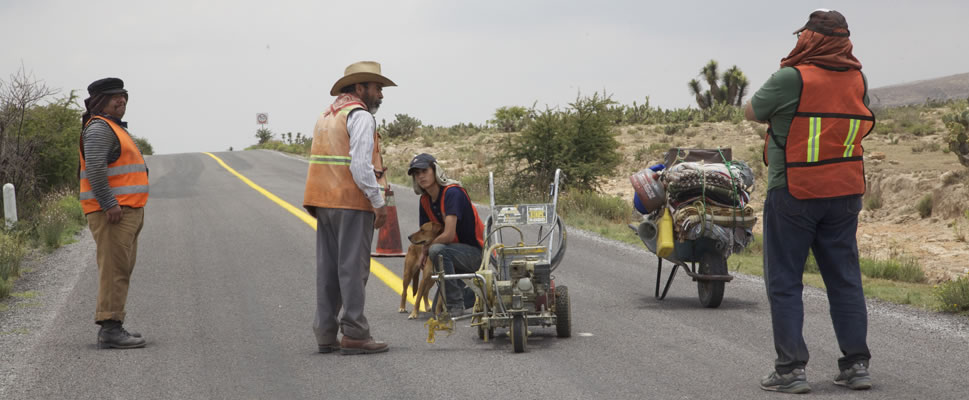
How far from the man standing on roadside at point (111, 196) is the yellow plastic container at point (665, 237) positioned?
4523mm

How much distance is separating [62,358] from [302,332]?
6.14ft

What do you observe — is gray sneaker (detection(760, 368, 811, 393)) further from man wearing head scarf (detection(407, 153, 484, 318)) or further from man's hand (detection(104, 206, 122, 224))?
man's hand (detection(104, 206, 122, 224))

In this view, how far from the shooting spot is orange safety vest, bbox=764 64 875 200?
5625 mm

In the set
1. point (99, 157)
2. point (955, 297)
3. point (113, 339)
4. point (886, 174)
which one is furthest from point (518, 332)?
point (886, 174)

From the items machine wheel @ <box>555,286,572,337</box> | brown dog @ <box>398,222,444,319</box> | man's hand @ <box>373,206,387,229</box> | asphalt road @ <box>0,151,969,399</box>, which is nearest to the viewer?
asphalt road @ <box>0,151,969,399</box>

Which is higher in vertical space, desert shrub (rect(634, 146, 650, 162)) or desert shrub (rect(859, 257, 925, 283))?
desert shrub (rect(634, 146, 650, 162))

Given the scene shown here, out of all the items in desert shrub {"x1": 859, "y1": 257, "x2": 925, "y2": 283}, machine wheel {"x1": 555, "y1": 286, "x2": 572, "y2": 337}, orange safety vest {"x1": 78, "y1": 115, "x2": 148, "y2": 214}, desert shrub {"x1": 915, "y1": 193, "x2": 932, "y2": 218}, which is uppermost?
orange safety vest {"x1": 78, "y1": 115, "x2": 148, "y2": 214}

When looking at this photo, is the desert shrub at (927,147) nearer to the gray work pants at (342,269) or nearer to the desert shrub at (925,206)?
the desert shrub at (925,206)

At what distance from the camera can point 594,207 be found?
766 inches

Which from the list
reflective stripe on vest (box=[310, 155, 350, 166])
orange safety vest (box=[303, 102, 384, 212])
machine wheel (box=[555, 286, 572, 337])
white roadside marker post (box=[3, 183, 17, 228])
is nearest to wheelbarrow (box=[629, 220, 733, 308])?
machine wheel (box=[555, 286, 572, 337])

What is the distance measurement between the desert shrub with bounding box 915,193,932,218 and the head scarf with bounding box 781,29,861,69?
642 inches

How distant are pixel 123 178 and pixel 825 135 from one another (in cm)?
530

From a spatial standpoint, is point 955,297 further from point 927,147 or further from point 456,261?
point 927,147

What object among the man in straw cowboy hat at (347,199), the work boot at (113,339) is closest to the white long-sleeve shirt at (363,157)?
the man in straw cowboy hat at (347,199)
